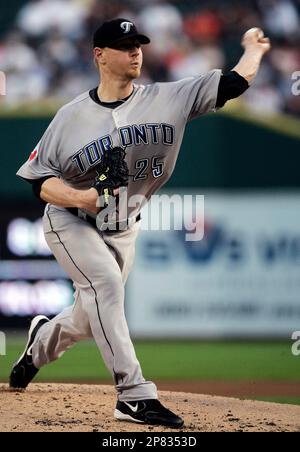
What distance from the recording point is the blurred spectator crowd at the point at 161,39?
10.7 metres

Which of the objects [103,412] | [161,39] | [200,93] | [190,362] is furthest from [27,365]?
[161,39]

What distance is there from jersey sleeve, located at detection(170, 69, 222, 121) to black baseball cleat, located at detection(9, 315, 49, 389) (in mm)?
1446

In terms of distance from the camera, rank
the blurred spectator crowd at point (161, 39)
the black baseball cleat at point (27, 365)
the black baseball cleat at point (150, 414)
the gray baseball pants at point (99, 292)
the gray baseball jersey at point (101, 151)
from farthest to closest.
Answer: the blurred spectator crowd at point (161, 39), the black baseball cleat at point (27, 365), the gray baseball jersey at point (101, 151), the gray baseball pants at point (99, 292), the black baseball cleat at point (150, 414)

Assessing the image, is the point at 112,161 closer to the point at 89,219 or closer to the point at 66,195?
the point at 66,195

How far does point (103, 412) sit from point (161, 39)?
23.7 feet

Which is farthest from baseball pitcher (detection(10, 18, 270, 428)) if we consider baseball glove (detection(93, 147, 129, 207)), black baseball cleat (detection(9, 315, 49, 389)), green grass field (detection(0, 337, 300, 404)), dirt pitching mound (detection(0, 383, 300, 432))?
green grass field (detection(0, 337, 300, 404))

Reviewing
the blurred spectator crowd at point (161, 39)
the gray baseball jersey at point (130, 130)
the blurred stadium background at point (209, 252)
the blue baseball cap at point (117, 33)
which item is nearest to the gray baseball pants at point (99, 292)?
the gray baseball jersey at point (130, 130)

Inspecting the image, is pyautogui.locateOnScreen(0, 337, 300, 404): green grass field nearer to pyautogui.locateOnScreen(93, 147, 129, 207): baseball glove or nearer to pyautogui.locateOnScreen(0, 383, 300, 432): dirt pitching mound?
pyautogui.locateOnScreen(0, 383, 300, 432): dirt pitching mound

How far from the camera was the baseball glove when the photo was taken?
13.4 feet

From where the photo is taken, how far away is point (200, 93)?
4.34 metres

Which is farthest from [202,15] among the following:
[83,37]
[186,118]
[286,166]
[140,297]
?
[186,118]

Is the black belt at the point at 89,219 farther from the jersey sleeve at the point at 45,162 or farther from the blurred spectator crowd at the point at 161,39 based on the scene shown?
the blurred spectator crowd at the point at 161,39

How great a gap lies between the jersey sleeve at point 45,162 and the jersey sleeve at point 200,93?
2.08ft

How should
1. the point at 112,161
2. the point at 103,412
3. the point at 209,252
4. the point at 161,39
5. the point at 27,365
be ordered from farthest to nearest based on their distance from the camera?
the point at 161,39
the point at 209,252
the point at 27,365
the point at 103,412
the point at 112,161
